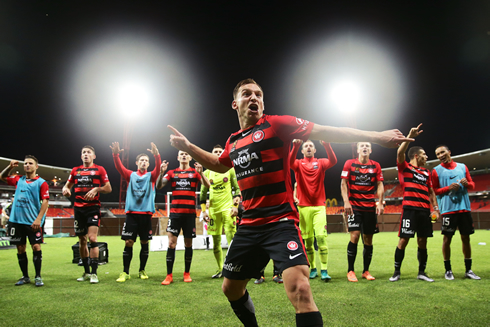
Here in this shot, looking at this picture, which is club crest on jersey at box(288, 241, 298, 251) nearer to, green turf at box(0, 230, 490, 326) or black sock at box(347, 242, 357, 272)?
green turf at box(0, 230, 490, 326)

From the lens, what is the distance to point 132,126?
4150 centimetres

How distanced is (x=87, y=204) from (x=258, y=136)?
4.91 m

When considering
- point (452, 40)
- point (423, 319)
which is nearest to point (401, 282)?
point (423, 319)

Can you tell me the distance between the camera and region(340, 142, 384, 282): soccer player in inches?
203

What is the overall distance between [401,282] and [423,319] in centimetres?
204

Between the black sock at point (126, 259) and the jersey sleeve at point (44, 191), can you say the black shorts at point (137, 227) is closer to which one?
the black sock at point (126, 259)

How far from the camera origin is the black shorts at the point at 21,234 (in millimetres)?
5359

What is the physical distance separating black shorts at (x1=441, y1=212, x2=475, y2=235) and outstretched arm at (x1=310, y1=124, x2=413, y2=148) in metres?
4.45

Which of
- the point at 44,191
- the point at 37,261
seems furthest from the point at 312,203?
the point at 44,191

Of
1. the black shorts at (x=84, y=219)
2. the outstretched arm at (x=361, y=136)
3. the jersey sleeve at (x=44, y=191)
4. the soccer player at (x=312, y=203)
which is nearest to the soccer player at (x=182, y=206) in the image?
the black shorts at (x=84, y=219)

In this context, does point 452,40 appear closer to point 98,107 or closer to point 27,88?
point 98,107

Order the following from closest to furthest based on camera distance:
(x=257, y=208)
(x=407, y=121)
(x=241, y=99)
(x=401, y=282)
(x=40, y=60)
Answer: (x=257, y=208) < (x=241, y=99) < (x=401, y=282) < (x=40, y=60) < (x=407, y=121)

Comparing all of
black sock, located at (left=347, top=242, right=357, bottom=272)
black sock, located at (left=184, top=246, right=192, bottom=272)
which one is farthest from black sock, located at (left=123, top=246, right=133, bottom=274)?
black sock, located at (left=347, top=242, right=357, bottom=272)

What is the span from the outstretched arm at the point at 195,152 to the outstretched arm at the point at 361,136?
991mm
